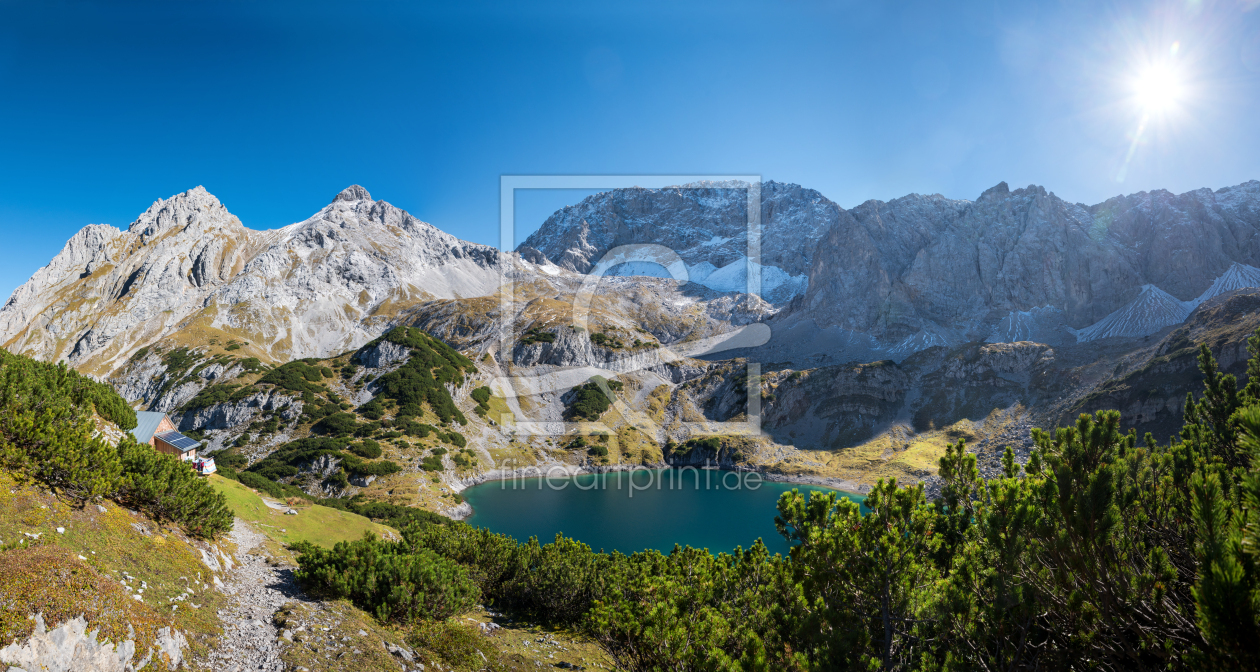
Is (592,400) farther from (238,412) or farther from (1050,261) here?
(1050,261)

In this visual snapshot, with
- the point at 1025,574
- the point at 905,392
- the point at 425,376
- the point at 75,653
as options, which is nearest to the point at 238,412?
the point at 425,376

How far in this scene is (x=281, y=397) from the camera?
319ft

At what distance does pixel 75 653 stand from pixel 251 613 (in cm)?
531

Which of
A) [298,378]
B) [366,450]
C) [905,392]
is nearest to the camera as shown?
[366,450]

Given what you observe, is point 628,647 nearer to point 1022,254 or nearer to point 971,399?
point 971,399

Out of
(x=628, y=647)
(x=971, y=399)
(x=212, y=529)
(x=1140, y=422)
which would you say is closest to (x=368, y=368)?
(x=212, y=529)

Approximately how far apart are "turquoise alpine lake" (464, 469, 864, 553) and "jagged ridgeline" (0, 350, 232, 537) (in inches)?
1628

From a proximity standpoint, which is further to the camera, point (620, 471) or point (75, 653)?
point (620, 471)

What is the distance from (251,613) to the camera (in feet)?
41.3

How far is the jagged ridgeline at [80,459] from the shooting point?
12.8 metres

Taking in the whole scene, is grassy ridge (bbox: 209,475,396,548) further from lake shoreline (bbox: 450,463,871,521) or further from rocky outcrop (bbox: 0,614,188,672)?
lake shoreline (bbox: 450,463,871,521)

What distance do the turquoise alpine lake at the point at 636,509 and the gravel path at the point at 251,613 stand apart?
38.9m

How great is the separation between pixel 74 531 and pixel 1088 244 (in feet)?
790

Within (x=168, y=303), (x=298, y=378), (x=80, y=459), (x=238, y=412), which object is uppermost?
(x=168, y=303)
